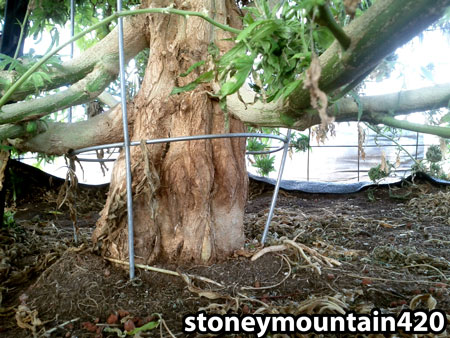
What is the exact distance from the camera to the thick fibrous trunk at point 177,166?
48.2 inches

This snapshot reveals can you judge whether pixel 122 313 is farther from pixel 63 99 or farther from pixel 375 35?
pixel 375 35

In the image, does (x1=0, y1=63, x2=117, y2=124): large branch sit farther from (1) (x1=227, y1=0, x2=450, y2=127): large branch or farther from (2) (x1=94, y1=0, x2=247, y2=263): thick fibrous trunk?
(1) (x1=227, y1=0, x2=450, y2=127): large branch

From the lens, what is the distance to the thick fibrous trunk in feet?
4.02

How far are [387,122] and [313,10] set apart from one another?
45 centimetres

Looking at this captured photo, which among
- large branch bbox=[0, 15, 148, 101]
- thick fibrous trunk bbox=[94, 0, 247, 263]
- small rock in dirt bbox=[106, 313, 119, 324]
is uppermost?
large branch bbox=[0, 15, 148, 101]

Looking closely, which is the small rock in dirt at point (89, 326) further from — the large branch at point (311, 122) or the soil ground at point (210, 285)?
the large branch at point (311, 122)

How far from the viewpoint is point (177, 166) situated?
1228 mm

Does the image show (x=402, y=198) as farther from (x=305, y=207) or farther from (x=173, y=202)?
(x=173, y=202)

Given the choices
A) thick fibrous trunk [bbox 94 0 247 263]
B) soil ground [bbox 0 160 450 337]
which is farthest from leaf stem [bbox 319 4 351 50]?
thick fibrous trunk [bbox 94 0 247 263]

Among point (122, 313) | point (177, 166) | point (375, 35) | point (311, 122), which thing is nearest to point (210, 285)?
point (122, 313)

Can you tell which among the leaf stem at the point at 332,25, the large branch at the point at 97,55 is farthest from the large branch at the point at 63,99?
the leaf stem at the point at 332,25

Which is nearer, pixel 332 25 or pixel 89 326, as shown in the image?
pixel 332 25

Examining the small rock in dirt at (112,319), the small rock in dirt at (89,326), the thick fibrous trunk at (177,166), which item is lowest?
the small rock in dirt at (89,326)

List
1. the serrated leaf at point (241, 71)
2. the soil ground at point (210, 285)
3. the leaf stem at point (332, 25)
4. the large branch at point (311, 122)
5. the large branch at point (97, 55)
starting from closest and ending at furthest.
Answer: the leaf stem at point (332, 25), the serrated leaf at point (241, 71), the large branch at point (311, 122), the soil ground at point (210, 285), the large branch at point (97, 55)
